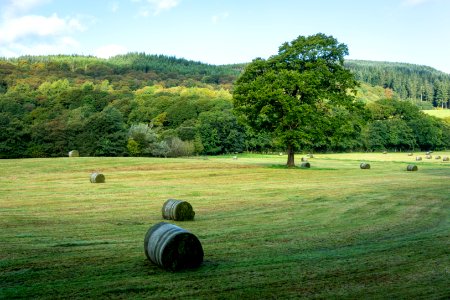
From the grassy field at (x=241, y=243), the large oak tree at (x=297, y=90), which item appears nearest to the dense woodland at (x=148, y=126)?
the large oak tree at (x=297, y=90)

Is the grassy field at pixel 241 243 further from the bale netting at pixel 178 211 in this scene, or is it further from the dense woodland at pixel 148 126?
the dense woodland at pixel 148 126

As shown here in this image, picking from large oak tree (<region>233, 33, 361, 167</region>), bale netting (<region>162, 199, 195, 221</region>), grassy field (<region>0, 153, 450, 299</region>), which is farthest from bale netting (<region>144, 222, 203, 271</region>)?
large oak tree (<region>233, 33, 361, 167</region>)

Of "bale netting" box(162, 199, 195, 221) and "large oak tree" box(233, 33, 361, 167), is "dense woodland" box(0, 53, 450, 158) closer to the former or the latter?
"large oak tree" box(233, 33, 361, 167)

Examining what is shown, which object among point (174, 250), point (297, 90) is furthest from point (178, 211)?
point (297, 90)

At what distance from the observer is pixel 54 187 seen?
31.1m

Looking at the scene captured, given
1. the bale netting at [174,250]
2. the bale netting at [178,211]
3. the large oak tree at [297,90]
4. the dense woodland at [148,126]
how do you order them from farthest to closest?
the dense woodland at [148,126]
the large oak tree at [297,90]
the bale netting at [178,211]
the bale netting at [174,250]

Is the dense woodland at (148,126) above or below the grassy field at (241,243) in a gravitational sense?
above

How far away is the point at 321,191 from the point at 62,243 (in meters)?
18.2

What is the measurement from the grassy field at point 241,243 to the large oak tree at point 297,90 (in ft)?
46.8

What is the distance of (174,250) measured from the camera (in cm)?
1111

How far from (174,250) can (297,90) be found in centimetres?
3555

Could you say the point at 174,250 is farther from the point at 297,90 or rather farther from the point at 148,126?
the point at 148,126

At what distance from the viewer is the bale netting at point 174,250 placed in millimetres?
11039

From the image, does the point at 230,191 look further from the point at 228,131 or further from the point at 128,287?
the point at 228,131
